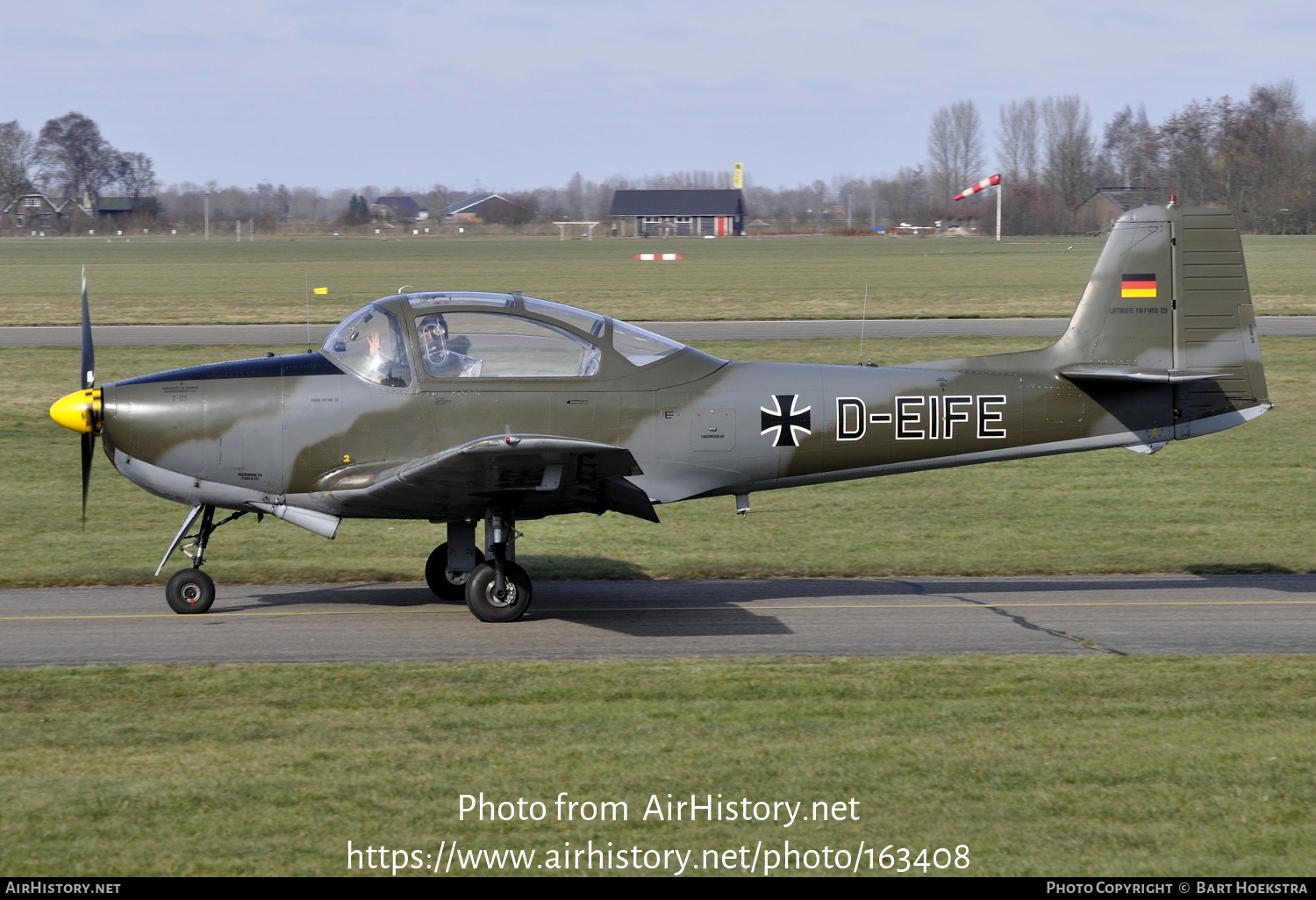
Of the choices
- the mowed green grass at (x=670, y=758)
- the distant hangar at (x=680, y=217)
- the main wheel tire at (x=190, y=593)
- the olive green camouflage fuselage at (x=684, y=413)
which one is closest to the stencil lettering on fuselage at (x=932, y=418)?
the olive green camouflage fuselage at (x=684, y=413)

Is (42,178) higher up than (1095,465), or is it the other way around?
(42,178)

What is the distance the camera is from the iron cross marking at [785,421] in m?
10.9

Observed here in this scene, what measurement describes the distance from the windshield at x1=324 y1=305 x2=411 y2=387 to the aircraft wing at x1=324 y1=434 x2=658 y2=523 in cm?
72

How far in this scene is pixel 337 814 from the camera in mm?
6195

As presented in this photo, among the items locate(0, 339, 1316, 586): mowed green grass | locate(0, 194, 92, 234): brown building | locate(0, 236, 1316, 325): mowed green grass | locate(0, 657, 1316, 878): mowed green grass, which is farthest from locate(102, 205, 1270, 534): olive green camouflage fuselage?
locate(0, 194, 92, 234): brown building

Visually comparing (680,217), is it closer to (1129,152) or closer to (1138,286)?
(1129,152)

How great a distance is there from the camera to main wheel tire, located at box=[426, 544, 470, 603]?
37.2 feet

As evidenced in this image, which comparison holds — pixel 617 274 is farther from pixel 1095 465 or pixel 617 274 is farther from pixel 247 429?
pixel 247 429

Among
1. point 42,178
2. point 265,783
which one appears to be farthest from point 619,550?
point 42,178

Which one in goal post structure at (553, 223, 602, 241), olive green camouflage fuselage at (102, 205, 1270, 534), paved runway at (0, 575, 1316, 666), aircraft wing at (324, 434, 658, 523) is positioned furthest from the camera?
goal post structure at (553, 223, 602, 241)

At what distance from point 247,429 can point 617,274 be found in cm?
5232

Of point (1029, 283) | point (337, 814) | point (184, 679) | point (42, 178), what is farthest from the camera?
point (42, 178)

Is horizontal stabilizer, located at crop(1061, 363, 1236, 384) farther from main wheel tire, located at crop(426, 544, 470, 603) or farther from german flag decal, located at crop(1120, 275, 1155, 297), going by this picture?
main wheel tire, located at crop(426, 544, 470, 603)

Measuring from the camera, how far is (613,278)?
193 ft
